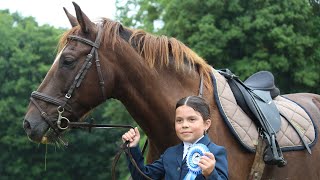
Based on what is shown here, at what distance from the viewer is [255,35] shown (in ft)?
59.2

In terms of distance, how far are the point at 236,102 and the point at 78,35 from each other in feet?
4.39

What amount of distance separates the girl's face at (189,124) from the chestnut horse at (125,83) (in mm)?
859

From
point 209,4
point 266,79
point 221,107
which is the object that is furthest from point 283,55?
point 221,107

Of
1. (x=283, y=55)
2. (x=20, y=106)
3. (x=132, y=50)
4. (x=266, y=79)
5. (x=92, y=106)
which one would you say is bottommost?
(x=20, y=106)

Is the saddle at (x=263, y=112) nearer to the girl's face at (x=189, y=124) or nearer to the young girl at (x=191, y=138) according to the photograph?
the young girl at (x=191, y=138)

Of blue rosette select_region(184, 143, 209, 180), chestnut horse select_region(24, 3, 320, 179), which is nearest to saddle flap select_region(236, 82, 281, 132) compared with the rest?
chestnut horse select_region(24, 3, 320, 179)

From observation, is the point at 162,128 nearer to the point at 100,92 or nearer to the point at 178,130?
the point at 100,92

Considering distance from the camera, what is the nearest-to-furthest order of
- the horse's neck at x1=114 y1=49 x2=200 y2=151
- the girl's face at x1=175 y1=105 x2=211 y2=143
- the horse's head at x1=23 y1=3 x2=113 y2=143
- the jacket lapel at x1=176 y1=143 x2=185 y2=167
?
the girl's face at x1=175 y1=105 x2=211 y2=143 < the jacket lapel at x1=176 y1=143 x2=185 y2=167 < the horse's head at x1=23 y1=3 x2=113 y2=143 < the horse's neck at x1=114 y1=49 x2=200 y2=151

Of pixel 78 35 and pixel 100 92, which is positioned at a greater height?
pixel 78 35

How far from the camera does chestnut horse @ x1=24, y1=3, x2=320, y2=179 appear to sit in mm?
3916

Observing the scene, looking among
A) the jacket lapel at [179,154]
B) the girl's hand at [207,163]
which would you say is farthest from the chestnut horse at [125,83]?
the girl's hand at [207,163]

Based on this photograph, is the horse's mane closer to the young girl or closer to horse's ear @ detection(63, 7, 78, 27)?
horse's ear @ detection(63, 7, 78, 27)

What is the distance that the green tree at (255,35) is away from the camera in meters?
17.7

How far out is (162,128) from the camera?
160 inches
